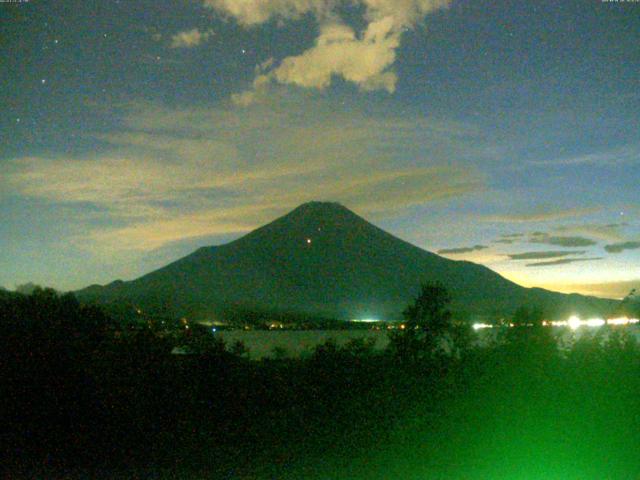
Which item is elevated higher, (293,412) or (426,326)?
(426,326)

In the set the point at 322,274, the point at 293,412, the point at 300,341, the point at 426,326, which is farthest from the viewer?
the point at 322,274

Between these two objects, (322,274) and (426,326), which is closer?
(426,326)

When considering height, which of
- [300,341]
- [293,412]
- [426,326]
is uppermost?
[426,326]

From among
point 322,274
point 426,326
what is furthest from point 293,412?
point 322,274

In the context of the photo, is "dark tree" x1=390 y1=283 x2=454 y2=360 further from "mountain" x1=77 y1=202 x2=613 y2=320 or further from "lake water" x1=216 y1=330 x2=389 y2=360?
"mountain" x1=77 y1=202 x2=613 y2=320

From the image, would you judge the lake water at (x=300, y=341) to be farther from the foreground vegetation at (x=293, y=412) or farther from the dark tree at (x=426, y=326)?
the foreground vegetation at (x=293, y=412)

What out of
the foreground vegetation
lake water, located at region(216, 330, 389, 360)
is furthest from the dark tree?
the foreground vegetation

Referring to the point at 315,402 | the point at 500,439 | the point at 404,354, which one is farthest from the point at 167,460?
the point at 404,354

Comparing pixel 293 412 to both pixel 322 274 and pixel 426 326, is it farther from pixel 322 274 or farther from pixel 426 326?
pixel 322 274
